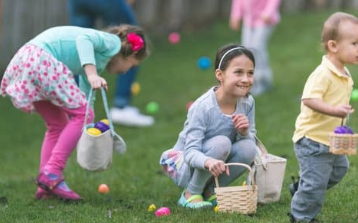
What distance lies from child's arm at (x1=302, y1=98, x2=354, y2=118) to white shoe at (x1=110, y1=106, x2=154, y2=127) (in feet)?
14.6

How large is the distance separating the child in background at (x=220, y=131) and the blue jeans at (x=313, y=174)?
0.45 metres

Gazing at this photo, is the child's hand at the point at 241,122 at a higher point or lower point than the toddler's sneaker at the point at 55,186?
higher

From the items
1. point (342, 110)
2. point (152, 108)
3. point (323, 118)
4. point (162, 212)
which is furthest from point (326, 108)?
point (152, 108)

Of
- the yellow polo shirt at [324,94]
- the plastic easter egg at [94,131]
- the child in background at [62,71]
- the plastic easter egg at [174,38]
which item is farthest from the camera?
the plastic easter egg at [174,38]

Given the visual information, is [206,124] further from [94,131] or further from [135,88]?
[135,88]

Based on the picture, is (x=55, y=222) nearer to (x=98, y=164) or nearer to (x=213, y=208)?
(x=98, y=164)

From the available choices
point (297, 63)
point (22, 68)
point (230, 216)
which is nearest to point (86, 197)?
point (22, 68)

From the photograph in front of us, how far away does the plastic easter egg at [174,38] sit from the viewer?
12.7 m

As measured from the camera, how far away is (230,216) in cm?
452

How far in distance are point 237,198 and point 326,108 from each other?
0.83 m

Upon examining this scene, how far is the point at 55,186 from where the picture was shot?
5289mm

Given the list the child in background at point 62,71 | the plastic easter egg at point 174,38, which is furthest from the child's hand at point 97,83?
the plastic easter egg at point 174,38

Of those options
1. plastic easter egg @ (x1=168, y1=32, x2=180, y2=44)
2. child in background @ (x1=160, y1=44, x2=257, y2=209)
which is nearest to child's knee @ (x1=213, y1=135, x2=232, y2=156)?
child in background @ (x1=160, y1=44, x2=257, y2=209)

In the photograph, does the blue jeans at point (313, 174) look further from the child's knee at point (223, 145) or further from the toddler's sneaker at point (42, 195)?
the toddler's sneaker at point (42, 195)
